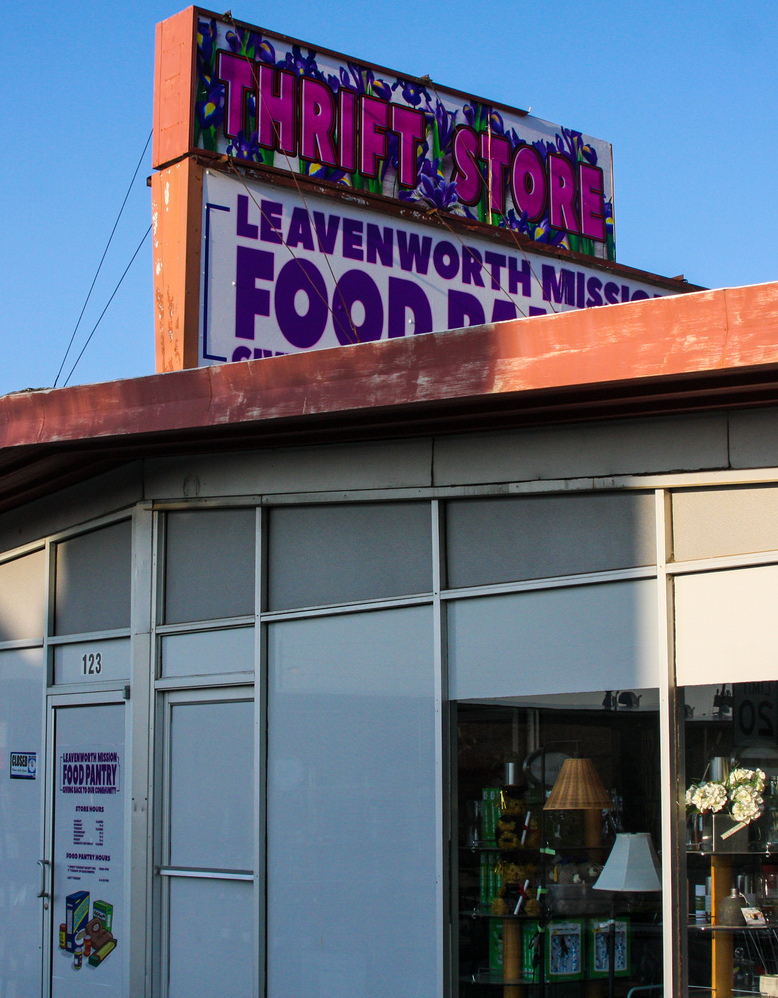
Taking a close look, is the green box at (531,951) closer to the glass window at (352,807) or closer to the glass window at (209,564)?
the glass window at (352,807)

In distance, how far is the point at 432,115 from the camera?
10.2m

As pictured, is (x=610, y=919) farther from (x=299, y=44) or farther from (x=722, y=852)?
(x=299, y=44)

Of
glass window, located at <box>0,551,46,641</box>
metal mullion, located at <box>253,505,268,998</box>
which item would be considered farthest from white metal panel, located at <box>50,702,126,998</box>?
metal mullion, located at <box>253,505,268,998</box>

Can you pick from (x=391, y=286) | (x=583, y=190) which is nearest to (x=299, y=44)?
(x=391, y=286)

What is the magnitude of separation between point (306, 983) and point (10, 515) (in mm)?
4939

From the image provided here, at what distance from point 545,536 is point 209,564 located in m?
2.59

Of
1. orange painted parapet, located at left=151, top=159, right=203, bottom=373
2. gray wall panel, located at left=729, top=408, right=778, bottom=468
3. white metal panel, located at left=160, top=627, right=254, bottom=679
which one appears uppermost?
orange painted parapet, located at left=151, top=159, right=203, bottom=373

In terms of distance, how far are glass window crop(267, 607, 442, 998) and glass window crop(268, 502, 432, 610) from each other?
0.16 metres

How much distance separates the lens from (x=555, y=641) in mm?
6191

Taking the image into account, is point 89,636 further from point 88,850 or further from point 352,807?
point 352,807

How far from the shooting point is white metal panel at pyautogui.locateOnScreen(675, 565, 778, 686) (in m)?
5.44

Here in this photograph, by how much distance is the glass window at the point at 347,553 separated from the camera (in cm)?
688

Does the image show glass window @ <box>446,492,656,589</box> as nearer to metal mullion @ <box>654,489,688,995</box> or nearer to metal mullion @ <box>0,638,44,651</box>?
metal mullion @ <box>654,489,688,995</box>

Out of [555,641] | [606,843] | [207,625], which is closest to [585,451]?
[555,641]
